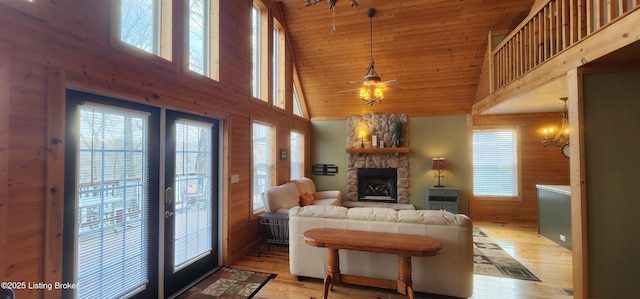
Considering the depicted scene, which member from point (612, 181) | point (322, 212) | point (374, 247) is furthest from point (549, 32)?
point (322, 212)

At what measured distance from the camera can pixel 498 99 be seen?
4816 millimetres

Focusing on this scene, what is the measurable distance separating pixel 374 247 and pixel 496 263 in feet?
8.08

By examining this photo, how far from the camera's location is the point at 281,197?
4602 mm

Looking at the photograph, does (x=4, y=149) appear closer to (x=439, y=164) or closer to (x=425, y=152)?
(x=439, y=164)

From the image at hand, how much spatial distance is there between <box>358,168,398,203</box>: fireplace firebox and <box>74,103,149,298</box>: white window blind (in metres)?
5.23

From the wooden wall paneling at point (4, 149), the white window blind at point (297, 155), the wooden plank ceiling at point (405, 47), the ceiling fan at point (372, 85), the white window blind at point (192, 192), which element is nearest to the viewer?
the wooden wall paneling at point (4, 149)

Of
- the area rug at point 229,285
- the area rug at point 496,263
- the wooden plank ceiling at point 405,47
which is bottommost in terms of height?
the area rug at point 496,263

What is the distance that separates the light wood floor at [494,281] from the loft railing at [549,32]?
109 inches

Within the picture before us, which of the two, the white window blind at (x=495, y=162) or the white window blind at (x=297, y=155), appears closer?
the white window blind at (x=495, y=162)

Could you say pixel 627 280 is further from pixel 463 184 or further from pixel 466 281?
pixel 463 184

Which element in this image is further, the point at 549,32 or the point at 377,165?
the point at 377,165

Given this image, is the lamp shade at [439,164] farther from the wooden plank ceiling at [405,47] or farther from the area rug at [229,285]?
the area rug at [229,285]

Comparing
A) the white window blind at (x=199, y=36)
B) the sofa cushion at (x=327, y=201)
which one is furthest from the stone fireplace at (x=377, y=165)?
the white window blind at (x=199, y=36)

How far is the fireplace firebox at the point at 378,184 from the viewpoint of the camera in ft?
22.2
